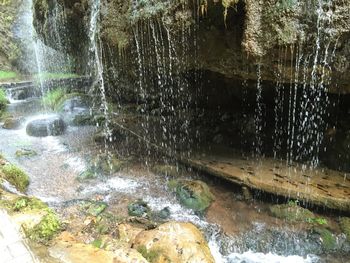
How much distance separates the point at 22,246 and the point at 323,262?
4344 mm

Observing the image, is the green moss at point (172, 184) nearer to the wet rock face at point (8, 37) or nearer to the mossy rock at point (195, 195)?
the mossy rock at point (195, 195)

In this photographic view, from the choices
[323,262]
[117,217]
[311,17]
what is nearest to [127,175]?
[117,217]

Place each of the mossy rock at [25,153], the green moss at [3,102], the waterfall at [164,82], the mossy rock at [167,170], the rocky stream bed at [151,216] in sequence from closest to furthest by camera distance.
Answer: the rocky stream bed at [151,216] < the waterfall at [164,82] < the mossy rock at [167,170] < the mossy rock at [25,153] < the green moss at [3,102]

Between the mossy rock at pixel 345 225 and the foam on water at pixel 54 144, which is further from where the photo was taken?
the foam on water at pixel 54 144

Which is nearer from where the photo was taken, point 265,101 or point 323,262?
point 323,262

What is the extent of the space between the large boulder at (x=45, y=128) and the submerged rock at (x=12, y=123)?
97cm

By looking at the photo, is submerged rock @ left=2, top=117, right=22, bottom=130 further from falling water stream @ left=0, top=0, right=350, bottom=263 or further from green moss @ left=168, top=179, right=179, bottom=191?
green moss @ left=168, top=179, right=179, bottom=191

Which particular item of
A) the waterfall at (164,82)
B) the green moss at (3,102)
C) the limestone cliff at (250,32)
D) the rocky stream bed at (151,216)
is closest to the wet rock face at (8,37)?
the green moss at (3,102)

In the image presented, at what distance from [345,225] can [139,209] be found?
3582 mm

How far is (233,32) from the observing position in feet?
20.3

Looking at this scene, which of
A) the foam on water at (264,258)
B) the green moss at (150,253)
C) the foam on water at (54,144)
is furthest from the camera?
the foam on water at (54,144)

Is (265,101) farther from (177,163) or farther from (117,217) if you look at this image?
(117,217)

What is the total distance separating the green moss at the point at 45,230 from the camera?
13.8 feet

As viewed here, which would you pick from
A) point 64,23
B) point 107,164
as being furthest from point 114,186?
point 64,23
